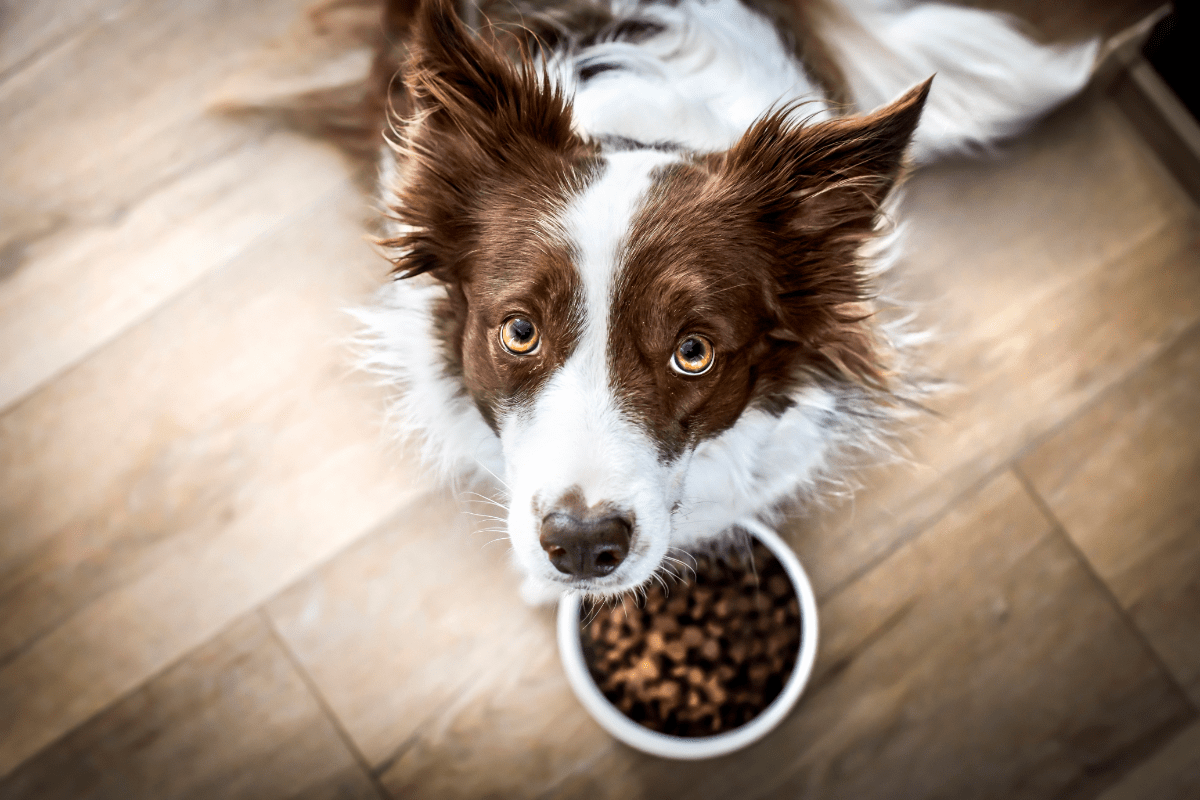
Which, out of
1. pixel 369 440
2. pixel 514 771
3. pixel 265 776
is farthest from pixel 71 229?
pixel 514 771

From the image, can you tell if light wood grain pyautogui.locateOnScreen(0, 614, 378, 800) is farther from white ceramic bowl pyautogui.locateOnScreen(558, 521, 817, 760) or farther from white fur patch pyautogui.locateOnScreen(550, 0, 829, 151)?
white fur patch pyautogui.locateOnScreen(550, 0, 829, 151)

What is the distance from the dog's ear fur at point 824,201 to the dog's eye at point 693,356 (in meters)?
0.18

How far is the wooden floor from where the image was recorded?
200cm

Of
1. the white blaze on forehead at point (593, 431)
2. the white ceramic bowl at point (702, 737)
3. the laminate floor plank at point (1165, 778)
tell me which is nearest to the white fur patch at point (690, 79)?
the white blaze on forehead at point (593, 431)

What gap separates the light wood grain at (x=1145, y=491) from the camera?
2.07 meters

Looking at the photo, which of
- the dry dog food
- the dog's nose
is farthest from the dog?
the dry dog food

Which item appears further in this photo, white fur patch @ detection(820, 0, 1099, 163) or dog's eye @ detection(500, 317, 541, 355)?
white fur patch @ detection(820, 0, 1099, 163)

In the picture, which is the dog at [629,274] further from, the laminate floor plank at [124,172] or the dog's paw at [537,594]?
the laminate floor plank at [124,172]

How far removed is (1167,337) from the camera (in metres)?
2.14

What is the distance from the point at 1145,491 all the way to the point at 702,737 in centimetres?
131

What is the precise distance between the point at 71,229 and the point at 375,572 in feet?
3.98

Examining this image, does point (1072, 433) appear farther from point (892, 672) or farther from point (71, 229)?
point (71, 229)

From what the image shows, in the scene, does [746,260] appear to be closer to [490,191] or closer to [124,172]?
[490,191]

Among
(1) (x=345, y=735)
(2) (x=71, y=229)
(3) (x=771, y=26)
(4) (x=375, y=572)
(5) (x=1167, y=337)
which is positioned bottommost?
(5) (x=1167, y=337)
